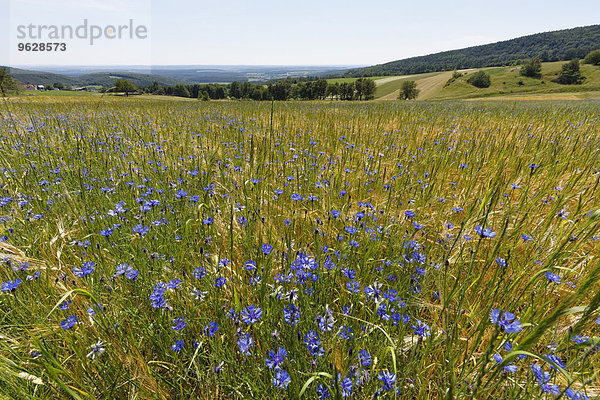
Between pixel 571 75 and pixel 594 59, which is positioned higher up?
pixel 594 59

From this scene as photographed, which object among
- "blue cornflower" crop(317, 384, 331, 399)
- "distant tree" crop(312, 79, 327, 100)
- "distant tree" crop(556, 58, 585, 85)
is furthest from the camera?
"distant tree" crop(556, 58, 585, 85)

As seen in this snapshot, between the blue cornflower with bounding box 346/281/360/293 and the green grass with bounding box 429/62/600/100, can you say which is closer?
the blue cornflower with bounding box 346/281/360/293

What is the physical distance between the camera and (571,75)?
72.8 meters

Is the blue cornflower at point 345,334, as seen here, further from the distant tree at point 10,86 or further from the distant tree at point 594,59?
the distant tree at point 594,59

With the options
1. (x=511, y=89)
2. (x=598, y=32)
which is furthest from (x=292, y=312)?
(x=598, y=32)

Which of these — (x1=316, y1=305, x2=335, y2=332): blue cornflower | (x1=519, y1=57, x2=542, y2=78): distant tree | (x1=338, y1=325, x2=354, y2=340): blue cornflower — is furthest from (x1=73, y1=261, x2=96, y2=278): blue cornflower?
(x1=519, y1=57, x2=542, y2=78): distant tree

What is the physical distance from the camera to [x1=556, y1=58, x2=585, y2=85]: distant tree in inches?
2820

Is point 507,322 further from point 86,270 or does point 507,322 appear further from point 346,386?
point 86,270

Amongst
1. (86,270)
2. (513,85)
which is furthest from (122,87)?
(513,85)

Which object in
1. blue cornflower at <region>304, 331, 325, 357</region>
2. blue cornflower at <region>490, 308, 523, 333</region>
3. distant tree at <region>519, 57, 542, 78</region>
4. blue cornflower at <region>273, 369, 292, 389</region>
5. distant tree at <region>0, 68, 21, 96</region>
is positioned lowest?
blue cornflower at <region>273, 369, 292, 389</region>

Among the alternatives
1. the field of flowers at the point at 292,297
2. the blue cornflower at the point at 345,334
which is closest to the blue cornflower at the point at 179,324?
the field of flowers at the point at 292,297

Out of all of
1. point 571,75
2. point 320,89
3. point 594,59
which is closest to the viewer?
point 320,89

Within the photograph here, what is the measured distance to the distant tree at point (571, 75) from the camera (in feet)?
235

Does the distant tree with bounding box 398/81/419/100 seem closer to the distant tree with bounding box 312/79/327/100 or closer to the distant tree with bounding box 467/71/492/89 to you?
the distant tree with bounding box 312/79/327/100
